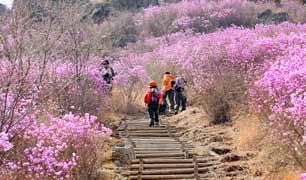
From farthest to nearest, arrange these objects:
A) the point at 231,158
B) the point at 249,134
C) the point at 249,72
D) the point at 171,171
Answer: the point at 249,72 < the point at 249,134 < the point at 231,158 < the point at 171,171

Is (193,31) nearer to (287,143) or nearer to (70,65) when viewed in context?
(70,65)

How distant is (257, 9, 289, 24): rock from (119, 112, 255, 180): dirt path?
18314 millimetres

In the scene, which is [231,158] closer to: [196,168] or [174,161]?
[196,168]

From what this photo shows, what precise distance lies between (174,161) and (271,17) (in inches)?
902

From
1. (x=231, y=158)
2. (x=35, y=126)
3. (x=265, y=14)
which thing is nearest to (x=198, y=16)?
(x=265, y=14)

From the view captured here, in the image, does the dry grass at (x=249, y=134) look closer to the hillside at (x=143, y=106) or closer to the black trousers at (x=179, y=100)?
the hillside at (x=143, y=106)

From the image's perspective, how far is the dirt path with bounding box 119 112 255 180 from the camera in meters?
10.4

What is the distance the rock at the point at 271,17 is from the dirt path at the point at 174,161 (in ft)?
60.1

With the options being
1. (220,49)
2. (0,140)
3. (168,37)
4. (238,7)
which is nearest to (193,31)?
(168,37)

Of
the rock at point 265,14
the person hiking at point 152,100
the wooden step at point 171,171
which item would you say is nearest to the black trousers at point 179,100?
the person hiking at point 152,100

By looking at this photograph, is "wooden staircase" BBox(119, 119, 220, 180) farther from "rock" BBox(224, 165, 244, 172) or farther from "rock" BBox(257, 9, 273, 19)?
"rock" BBox(257, 9, 273, 19)

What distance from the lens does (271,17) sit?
107 ft

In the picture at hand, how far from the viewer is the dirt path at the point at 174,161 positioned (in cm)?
1038

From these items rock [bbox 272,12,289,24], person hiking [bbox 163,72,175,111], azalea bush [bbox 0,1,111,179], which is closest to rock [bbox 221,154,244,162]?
azalea bush [bbox 0,1,111,179]
